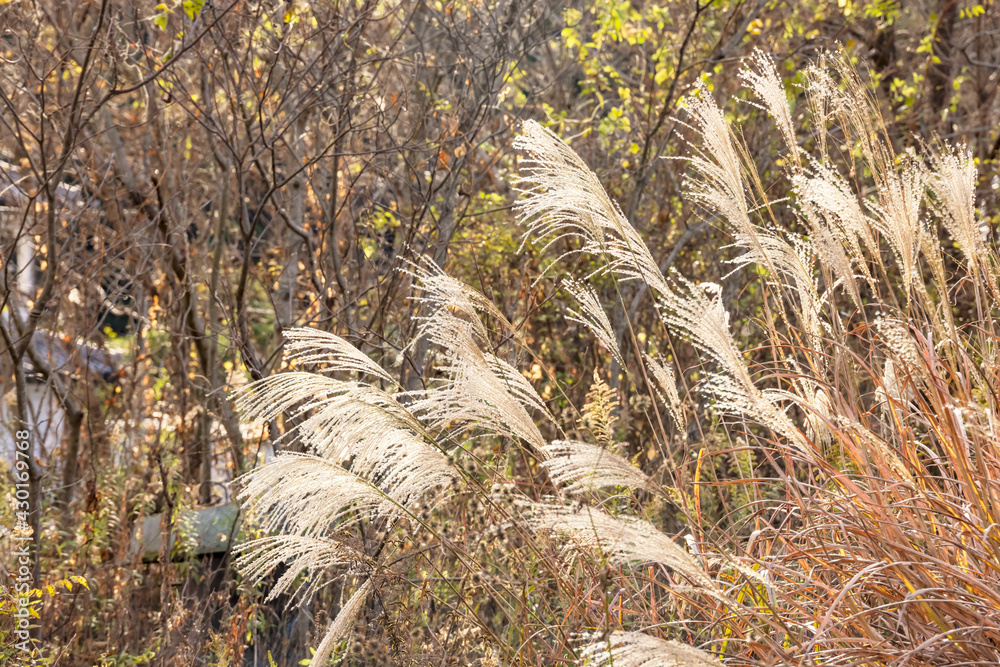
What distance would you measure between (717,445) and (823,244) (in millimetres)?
1931

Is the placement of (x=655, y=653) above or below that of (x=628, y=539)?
below

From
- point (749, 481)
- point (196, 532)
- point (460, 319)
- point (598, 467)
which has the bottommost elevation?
point (196, 532)

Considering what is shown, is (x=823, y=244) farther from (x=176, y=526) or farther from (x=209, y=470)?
(x=209, y=470)

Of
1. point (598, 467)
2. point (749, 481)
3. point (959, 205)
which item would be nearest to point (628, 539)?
point (598, 467)

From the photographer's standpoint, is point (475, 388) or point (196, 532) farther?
point (196, 532)

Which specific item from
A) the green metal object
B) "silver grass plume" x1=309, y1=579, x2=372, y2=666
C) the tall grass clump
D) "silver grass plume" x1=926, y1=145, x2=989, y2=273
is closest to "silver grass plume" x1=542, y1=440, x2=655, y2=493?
the tall grass clump

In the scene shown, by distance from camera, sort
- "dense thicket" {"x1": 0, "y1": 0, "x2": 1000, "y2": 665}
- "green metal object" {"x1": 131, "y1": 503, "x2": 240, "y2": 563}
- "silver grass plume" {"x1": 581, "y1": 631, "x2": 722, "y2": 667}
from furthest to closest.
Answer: "green metal object" {"x1": 131, "y1": 503, "x2": 240, "y2": 563} < "dense thicket" {"x1": 0, "y1": 0, "x2": 1000, "y2": 665} < "silver grass plume" {"x1": 581, "y1": 631, "x2": 722, "y2": 667}

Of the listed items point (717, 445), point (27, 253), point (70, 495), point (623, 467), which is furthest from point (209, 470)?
point (27, 253)

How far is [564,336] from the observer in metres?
5.72

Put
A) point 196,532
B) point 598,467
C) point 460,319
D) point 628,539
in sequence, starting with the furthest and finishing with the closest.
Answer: point 196,532 → point 460,319 → point 598,467 → point 628,539

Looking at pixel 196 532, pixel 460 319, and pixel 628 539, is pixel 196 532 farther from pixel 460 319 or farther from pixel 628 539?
pixel 628 539

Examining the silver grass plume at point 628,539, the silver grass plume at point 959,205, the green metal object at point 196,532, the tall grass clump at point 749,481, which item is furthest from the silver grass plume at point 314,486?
the green metal object at point 196,532

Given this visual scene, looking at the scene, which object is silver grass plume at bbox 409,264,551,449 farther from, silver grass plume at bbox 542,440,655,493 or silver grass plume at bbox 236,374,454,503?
silver grass plume at bbox 542,440,655,493

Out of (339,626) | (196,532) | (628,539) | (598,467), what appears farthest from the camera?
(196,532)
